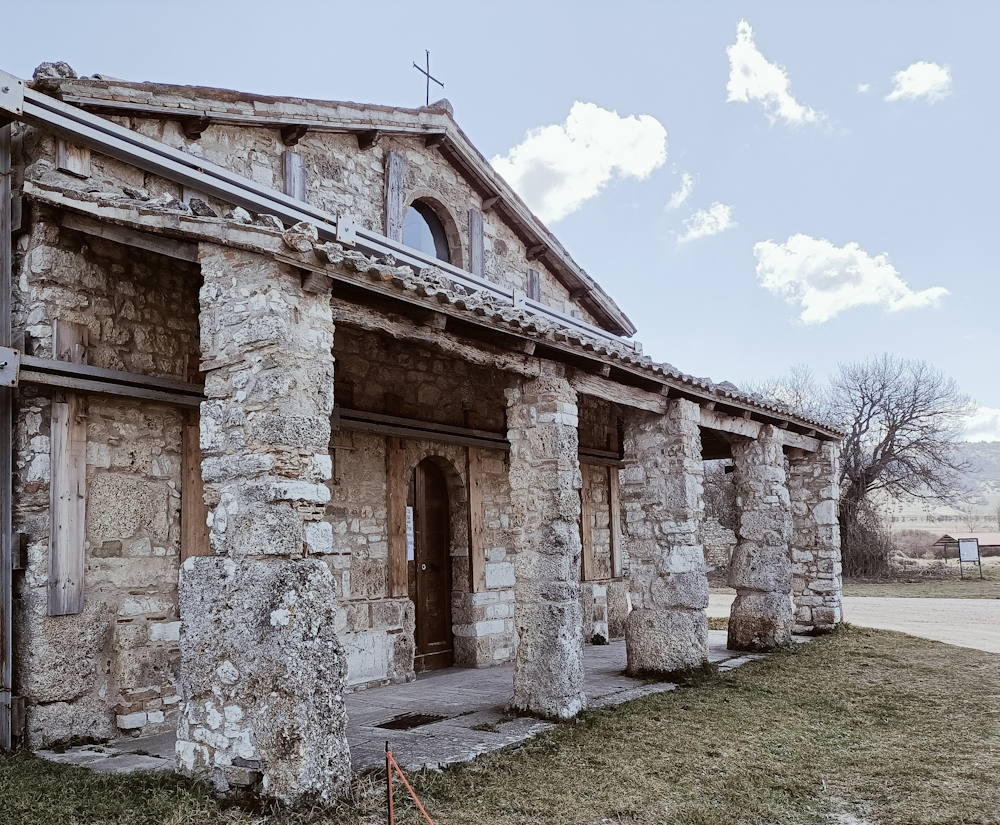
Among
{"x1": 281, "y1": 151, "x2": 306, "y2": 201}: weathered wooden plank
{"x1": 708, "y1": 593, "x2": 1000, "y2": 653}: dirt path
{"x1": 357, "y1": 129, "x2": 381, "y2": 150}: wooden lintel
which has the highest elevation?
{"x1": 357, "y1": 129, "x2": 381, "y2": 150}: wooden lintel

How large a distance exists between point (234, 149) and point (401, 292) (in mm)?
3091

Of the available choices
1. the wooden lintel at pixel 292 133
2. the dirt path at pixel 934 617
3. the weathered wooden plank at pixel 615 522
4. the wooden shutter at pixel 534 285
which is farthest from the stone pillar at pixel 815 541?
the wooden lintel at pixel 292 133

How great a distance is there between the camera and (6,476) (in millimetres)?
5496

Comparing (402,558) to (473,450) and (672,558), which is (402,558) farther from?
(672,558)

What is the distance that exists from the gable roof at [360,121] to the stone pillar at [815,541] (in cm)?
342

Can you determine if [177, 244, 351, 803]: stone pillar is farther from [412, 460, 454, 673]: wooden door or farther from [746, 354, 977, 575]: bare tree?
[746, 354, 977, 575]: bare tree

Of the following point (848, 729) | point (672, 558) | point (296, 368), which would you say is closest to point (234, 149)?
point (296, 368)

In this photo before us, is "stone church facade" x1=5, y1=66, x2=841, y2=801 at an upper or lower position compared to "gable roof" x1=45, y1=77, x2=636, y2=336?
lower

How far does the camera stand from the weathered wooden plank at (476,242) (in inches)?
393

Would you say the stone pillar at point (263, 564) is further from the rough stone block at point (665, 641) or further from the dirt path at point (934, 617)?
the dirt path at point (934, 617)

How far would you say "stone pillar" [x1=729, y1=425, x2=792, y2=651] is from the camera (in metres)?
9.98

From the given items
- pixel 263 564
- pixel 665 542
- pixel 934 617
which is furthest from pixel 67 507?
pixel 934 617

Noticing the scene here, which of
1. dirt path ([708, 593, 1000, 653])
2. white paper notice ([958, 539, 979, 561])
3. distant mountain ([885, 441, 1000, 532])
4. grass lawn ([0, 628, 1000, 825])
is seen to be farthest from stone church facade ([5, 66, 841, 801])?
distant mountain ([885, 441, 1000, 532])

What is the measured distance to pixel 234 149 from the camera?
7320mm
